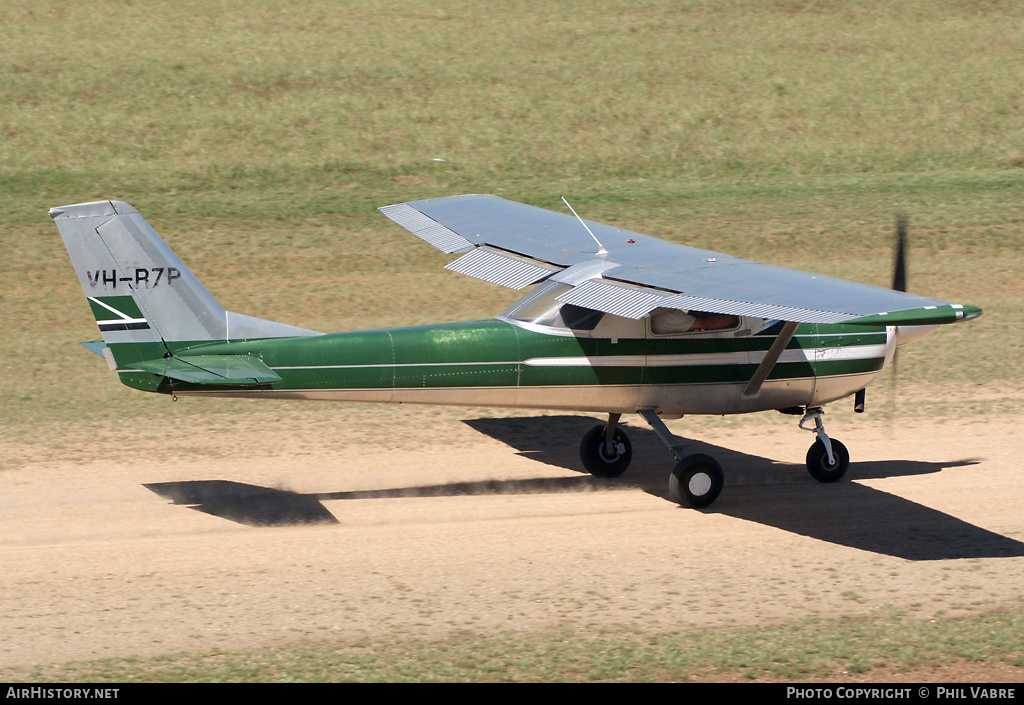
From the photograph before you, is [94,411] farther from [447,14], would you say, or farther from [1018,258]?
[447,14]

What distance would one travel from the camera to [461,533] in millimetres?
13602

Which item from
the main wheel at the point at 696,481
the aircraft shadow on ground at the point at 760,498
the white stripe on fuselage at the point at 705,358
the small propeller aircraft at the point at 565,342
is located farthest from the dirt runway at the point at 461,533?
the white stripe on fuselage at the point at 705,358

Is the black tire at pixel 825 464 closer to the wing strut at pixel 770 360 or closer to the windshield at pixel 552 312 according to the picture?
the wing strut at pixel 770 360

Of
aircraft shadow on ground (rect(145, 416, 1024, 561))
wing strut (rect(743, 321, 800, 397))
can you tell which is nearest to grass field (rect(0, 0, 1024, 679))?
aircraft shadow on ground (rect(145, 416, 1024, 561))

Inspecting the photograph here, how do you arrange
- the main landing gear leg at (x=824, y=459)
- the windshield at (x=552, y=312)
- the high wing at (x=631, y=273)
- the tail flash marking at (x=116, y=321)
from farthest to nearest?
the main landing gear leg at (x=824, y=459) < the windshield at (x=552, y=312) < the tail flash marking at (x=116, y=321) < the high wing at (x=631, y=273)

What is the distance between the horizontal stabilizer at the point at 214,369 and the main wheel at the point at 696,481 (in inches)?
196

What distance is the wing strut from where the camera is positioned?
45.4ft

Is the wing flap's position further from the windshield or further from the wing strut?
the wing strut

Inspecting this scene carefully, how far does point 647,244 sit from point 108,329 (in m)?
6.98

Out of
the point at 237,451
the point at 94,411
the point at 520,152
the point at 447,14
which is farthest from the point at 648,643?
the point at 447,14

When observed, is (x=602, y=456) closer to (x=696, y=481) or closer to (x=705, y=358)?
(x=696, y=481)

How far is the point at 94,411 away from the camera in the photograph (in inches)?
730

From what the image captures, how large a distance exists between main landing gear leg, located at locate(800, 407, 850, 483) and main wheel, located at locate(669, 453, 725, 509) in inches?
70.4

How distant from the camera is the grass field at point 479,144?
24.6 m
